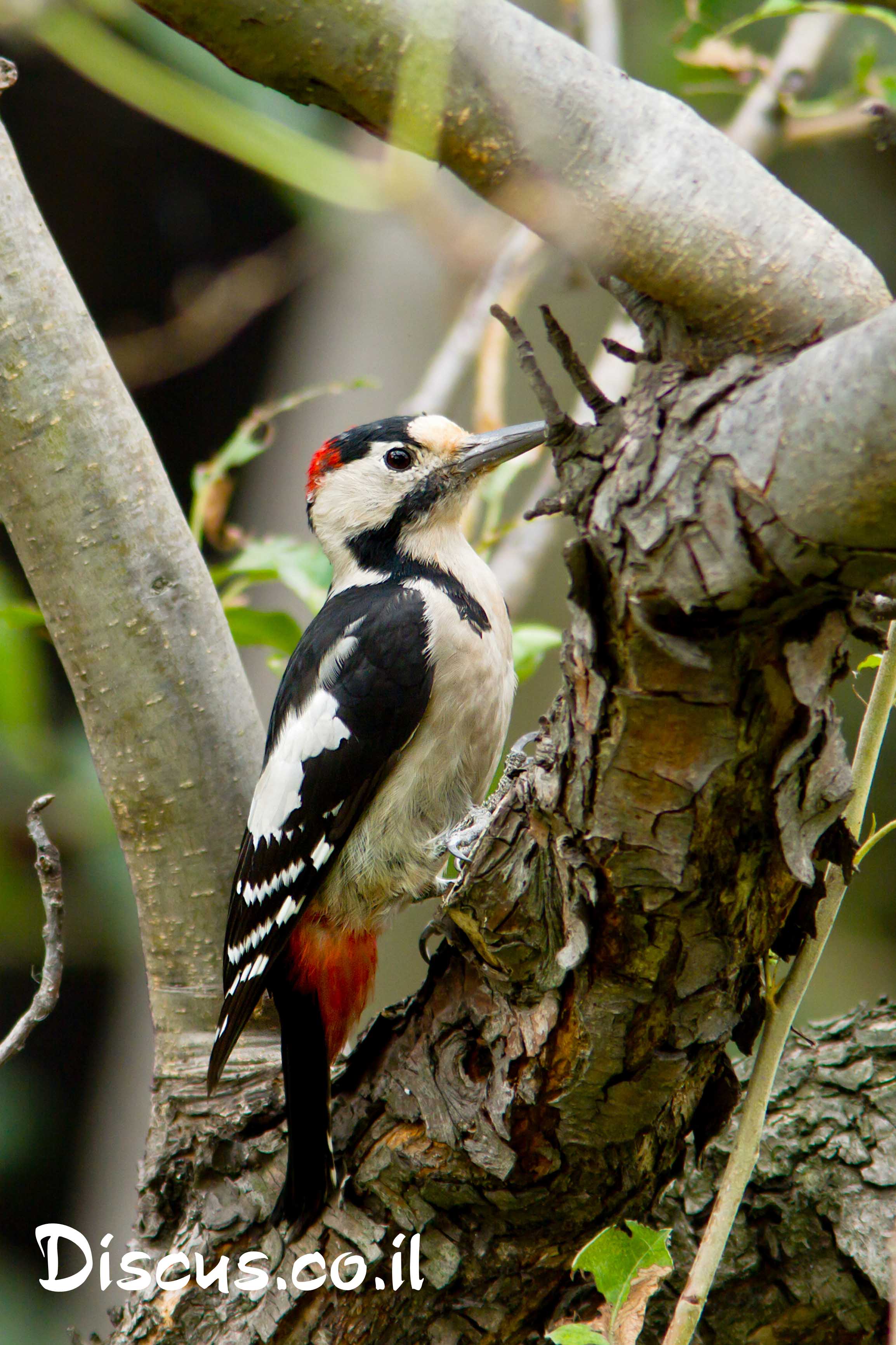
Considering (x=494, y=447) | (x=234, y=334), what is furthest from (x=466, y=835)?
(x=234, y=334)

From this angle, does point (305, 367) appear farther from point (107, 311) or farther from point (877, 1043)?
point (877, 1043)

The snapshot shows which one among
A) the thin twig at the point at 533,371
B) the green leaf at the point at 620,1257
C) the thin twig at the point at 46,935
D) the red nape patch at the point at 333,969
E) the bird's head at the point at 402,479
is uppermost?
the thin twig at the point at 533,371

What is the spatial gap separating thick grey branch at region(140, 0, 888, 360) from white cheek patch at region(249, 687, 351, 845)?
102 cm

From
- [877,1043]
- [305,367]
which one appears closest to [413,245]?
[305,367]

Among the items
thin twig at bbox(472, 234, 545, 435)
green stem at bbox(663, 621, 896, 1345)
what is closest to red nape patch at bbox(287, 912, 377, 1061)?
green stem at bbox(663, 621, 896, 1345)

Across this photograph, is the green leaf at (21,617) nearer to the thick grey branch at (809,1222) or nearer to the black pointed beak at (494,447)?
the black pointed beak at (494,447)

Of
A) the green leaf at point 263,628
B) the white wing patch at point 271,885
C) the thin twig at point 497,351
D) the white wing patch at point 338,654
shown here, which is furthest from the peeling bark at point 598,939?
the thin twig at point 497,351

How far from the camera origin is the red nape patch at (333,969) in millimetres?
1773

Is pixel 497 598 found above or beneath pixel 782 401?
beneath

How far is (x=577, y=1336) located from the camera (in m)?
1.09

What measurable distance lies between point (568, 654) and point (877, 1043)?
0.87 meters

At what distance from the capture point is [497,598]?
6.77 feet

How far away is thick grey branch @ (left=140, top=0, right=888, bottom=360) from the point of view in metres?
0.73

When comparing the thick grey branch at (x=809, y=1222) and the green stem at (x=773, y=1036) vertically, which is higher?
the green stem at (x=773, y=1036)
